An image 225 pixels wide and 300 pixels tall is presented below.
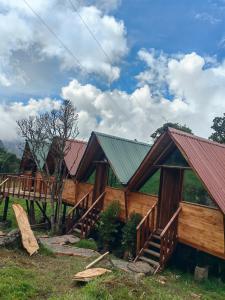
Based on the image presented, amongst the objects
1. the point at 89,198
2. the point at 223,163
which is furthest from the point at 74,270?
the point at 89,198

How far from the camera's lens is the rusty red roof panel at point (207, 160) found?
10.3 m

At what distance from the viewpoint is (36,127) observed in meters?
20.1

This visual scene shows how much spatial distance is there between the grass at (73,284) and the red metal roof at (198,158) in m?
2.64

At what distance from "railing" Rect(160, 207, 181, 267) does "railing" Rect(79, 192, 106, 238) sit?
17.4 ft

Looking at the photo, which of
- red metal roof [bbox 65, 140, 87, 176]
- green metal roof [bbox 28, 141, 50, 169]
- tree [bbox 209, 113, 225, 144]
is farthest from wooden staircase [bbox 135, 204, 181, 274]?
tree [bbox 209, 113, 225, 144]

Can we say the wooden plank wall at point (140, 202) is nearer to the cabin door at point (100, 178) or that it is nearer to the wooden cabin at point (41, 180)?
the cabin door at point (100, 178)

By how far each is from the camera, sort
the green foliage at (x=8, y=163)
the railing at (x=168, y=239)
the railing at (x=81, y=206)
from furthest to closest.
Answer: the green foliage at (x=8, y=163)
the railing at (x=81, y=206)
the railing at (x=168, y=239)

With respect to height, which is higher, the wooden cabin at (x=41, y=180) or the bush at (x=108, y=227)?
the wooden cabin at (x=41, y=180)

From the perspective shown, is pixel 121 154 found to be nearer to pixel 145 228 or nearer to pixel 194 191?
pixel 145 228

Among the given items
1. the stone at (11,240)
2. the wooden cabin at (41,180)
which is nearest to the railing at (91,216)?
the wooden cabin at (41,180)

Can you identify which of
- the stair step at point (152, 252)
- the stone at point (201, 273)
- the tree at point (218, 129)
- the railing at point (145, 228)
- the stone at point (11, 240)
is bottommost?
the stone at point (201, 273)

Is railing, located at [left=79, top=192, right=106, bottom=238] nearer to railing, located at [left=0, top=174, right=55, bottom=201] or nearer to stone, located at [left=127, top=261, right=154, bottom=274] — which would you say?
railing, located at [left=0, top=174, right=55, bottom=201]

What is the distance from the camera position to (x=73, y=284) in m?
8.26

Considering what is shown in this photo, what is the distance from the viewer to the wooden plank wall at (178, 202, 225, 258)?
10372mm
